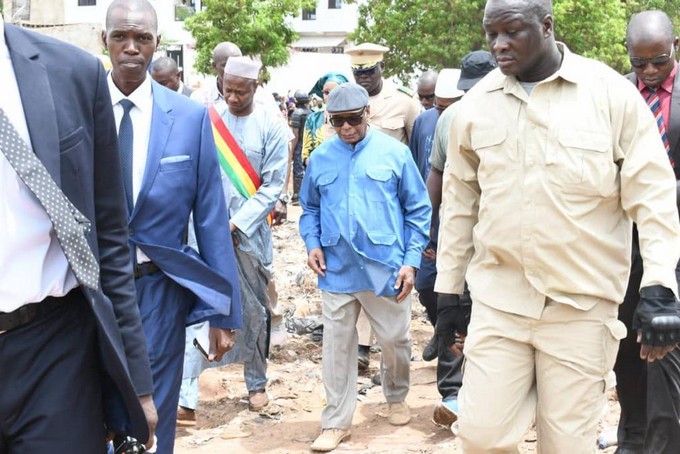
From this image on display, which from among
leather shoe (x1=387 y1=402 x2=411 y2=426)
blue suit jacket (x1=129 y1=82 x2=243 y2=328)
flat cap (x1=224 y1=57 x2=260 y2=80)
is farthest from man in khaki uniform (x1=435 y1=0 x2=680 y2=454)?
flat cap (x1=224 y1=57 x2=260 y2=80)

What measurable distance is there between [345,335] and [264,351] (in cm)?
100

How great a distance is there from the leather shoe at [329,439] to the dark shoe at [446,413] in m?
0.60

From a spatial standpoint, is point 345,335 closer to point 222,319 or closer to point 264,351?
point 264,351

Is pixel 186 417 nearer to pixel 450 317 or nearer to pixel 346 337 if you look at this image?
pixel 346 337

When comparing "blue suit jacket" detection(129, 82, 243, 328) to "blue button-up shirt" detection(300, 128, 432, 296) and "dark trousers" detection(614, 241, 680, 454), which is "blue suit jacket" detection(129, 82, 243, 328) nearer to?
"blue button-up shirt" detection(300, 128, 432, 296)

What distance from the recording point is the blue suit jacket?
4535 millimetres

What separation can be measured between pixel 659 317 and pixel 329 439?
297cm

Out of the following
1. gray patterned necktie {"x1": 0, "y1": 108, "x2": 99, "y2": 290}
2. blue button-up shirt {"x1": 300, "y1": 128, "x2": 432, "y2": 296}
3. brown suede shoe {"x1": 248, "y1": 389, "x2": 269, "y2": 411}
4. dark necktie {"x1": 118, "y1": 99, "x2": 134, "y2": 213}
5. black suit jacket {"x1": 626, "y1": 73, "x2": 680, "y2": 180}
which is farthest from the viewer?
brown suede shoe {"x1": 248, "y1": 389, "x2": 269, "y2": 411}

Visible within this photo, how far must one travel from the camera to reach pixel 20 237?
9.20 ft

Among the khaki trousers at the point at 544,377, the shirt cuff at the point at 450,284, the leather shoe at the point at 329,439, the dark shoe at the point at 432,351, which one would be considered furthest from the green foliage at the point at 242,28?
the khaki trousers at the point at 544,377

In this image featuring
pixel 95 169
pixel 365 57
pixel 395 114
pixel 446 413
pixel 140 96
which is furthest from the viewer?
pixel 365 57

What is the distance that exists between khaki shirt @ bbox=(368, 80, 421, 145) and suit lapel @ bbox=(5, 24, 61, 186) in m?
5.66

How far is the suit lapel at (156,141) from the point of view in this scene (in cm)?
449

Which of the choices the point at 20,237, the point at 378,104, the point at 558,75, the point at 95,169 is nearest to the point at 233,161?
the point at 378,104
